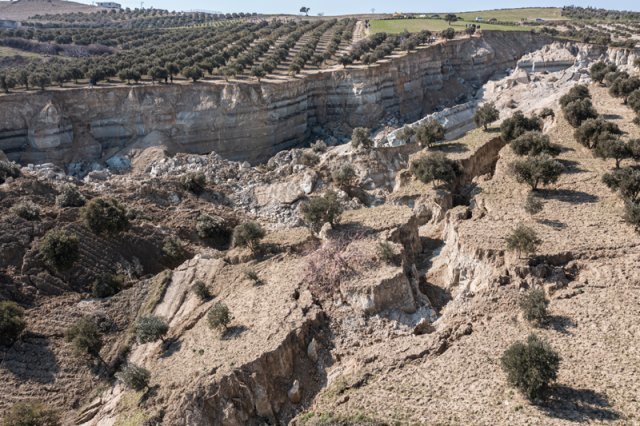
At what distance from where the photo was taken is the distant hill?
474ft

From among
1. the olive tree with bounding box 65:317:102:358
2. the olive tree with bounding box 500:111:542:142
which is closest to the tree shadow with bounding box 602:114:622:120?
Result: the olive tree with bounding box 500:111:542:142

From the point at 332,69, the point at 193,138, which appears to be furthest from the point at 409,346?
the point at 332,69

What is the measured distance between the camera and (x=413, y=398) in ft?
57.7

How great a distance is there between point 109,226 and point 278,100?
29581mm

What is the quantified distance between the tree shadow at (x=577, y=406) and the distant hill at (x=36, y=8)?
15922cm

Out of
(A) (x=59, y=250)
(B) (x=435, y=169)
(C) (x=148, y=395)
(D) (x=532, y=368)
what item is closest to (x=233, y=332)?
(C) (x=148, y=395)

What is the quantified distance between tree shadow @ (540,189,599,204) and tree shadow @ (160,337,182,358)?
20.2 meters

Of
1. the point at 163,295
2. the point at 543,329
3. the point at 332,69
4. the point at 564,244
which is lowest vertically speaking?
the point at 163,295

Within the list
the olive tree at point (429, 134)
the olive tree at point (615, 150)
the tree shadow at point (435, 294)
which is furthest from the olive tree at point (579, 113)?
the tree shadow at point (435, 294)

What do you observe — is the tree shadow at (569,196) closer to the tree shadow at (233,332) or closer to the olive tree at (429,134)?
the olive tree at (429,134)

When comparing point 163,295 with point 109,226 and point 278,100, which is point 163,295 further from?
point 278,100

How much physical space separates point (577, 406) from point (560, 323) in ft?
14.1

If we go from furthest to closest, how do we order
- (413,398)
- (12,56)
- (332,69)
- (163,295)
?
(12,56)
(332,69)
(163,295)
(413,398)

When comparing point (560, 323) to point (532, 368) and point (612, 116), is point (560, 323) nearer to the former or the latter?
point (532, 368)
